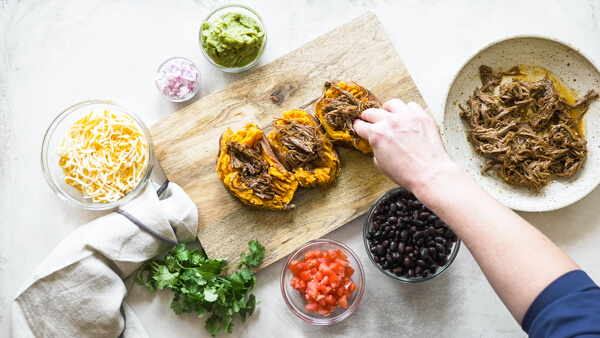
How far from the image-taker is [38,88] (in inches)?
165

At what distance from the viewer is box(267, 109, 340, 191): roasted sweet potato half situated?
3721 mm

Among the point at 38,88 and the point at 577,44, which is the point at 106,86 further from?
the point at 577,44

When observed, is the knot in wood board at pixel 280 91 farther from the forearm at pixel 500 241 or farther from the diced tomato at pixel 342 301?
the diced tomato at pixel 342 301

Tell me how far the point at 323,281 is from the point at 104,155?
2.06 metres

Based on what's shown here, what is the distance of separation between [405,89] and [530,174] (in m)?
1.26

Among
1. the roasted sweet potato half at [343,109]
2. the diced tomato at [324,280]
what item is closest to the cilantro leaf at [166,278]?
the diced tomato at [324,280]

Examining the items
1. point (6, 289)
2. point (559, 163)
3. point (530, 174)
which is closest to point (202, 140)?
point (6, 289)

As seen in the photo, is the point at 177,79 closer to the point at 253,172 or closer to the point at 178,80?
the point at 178,80

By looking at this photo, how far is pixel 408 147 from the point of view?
3035 mm

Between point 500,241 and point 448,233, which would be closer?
point 500,241

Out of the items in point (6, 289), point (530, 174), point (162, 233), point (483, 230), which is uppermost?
point (483, 230)

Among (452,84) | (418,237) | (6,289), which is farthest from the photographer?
(6,289)

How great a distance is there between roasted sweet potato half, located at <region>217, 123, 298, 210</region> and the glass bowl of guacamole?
0.58m

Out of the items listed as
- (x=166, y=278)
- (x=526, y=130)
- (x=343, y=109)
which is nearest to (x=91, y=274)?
(x=166, y=278)
